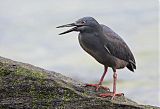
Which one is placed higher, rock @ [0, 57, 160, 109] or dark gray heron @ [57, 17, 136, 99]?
dark gray heron @ [57, 17, 136, 99]

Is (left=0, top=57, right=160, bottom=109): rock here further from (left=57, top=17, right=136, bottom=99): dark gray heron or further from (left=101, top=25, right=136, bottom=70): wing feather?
(left=101, top=25, right=136, bottom=70): wing feather

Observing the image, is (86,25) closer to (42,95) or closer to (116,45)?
(116,45)

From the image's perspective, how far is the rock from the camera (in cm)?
824

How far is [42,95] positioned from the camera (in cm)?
835

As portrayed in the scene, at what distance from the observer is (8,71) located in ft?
28.5

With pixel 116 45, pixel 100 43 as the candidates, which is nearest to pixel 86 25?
pixel 100 43

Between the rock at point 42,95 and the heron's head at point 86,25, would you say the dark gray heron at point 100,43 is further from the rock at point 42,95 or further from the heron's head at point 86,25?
the rock at point 42,95

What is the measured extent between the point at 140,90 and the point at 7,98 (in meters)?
7.86

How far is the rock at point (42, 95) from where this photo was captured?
27.0ft

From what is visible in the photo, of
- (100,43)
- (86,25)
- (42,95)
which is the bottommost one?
(42,95)

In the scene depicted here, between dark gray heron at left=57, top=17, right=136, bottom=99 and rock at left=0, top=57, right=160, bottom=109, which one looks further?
dark gray heron at left=57, top=17, right=136, bottom=99

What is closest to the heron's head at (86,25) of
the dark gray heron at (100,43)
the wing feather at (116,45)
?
the dark gray heron at (100,43)

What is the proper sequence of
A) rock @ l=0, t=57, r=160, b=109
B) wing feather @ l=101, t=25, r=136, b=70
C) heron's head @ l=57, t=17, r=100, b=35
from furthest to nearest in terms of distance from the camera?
wing feather @ l=101, t=25, r=136, b=70, heron's head @ l=57, t=17, r=100, b=35, rock @ l=0, t=57, r=160, b=109

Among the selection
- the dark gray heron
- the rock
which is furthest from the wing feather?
the rock
